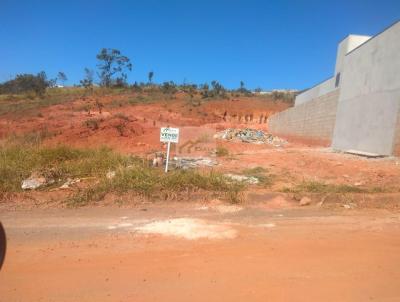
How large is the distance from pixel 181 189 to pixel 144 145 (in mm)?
8593

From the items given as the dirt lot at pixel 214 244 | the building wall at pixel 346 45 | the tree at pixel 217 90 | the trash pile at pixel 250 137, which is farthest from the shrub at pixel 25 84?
the dirt lot at pixel 214 244

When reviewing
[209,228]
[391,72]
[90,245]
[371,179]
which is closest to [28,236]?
[90,245]

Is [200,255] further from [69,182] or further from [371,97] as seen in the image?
[371,97]

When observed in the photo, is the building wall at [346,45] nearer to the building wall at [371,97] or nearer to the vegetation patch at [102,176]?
the building wall at [371,97]

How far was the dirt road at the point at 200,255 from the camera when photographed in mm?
3105

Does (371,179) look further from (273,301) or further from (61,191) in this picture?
(61,191)

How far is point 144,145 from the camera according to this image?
14.7 m

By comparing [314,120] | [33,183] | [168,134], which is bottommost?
[33,183]

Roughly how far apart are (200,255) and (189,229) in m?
0.86

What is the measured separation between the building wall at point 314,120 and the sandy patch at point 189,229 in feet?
40.3

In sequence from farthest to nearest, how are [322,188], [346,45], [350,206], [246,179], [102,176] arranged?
[346,45], [246,179], [102,176], [322,188], [350,206]

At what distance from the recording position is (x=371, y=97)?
40.2 ft

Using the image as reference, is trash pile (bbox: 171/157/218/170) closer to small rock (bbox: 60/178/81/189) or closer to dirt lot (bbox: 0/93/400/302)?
dirt lot (bbox: 0/93/400/302)

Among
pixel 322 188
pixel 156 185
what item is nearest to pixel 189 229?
pixel 156 185
